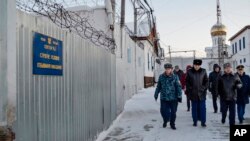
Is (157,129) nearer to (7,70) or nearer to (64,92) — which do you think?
(64,92)

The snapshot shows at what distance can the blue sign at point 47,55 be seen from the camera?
4035mm

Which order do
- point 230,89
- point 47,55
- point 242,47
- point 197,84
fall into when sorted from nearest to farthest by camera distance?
point 47,55 → point 230,89 → point 197,84 → point 242,47

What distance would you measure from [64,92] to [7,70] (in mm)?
2047

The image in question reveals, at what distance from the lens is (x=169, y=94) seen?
8.28 meters

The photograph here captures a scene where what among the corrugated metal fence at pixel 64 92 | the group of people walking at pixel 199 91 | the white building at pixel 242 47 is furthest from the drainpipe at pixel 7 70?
the white building at pixel 242 47

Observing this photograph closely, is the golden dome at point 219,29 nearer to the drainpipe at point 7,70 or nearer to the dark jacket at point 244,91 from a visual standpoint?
the dark jacket at point 244,91

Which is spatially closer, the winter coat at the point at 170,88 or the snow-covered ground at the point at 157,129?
the snow-covered ground at the point at 157,129

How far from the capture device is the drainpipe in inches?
122

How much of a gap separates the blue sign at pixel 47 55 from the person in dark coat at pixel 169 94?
3.94m

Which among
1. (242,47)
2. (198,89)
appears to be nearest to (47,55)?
(198,89)

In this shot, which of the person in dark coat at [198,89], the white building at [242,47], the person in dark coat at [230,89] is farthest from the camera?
the white building at [242,47]

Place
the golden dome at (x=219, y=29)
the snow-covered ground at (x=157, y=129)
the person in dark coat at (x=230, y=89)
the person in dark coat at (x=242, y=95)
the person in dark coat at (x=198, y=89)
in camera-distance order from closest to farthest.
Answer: the snow-covered ground at (x=157, y=129), the person in dark coat at (x=230, y=89), the person in dark coat at (x=198, y=89), the person in dark coat at (x=242, y=95), the golden dome at (x=219, y=29)

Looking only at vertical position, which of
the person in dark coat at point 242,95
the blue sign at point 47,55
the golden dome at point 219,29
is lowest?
the person in dark coat at point 242,95

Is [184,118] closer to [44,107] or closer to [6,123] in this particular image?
[44,107]
